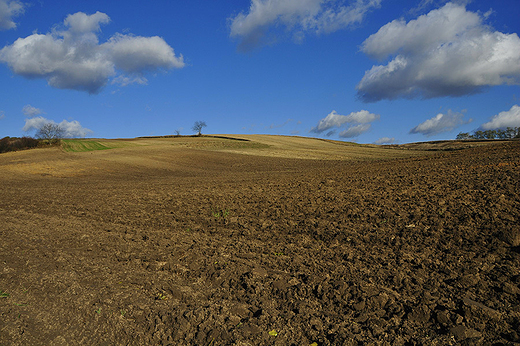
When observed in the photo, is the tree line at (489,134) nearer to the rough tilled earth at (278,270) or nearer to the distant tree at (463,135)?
the distant tree at (463,135)

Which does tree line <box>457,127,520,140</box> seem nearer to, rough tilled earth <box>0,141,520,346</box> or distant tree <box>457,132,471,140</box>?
distant tree <box>457,132,471,140</box>

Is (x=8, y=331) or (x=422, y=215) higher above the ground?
(x=422, y=215)

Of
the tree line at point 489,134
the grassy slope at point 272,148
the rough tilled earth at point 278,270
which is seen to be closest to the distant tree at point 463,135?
the tree line at point 489,134

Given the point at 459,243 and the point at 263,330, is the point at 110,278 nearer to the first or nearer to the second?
the point at 263,330

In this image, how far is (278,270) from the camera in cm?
626

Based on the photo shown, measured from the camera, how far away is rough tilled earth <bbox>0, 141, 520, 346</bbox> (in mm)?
4363

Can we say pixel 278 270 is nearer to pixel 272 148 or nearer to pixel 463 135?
pixel 272 148

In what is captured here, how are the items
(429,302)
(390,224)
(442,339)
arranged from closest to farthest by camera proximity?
(442,339), (429,302), (390,224)

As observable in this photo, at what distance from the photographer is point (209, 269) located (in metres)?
6.34

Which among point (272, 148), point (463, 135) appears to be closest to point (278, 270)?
point (272, 148)

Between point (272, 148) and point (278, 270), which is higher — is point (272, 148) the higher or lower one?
the higher one

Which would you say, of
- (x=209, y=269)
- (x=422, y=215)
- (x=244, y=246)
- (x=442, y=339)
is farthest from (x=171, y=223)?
(x=442, y=339)

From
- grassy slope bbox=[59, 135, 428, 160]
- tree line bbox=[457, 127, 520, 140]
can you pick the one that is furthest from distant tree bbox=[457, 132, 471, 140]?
grassy slope bbox=[59, 135, 428, 160]

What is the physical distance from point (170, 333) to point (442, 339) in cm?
338
